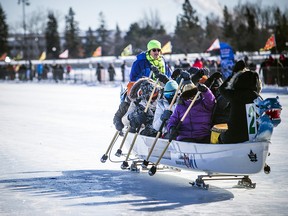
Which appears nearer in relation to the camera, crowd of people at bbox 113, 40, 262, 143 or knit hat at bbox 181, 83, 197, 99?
crowd of people at bbox 113, 40, 262, 143

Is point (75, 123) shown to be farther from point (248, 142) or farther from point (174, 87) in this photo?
point (248, 142)

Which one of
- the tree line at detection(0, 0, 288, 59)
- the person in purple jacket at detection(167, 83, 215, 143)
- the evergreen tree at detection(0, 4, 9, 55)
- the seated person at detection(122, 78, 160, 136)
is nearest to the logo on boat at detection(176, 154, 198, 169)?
the person in purple jacket at detection(167, 83, 215, 143)

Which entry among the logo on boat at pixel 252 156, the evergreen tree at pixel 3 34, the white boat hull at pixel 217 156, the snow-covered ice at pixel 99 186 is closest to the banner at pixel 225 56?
the snow-covered ice at pixel 99 186

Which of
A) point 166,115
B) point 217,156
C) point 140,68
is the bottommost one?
point 217,156

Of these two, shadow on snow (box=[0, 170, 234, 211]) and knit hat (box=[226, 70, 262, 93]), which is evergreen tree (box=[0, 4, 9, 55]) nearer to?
shadow on snow (box=[0, 170, 234, 211])

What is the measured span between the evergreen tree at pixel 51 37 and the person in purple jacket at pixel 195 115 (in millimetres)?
97064

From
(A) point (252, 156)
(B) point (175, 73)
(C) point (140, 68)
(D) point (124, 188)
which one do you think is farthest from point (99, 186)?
(C) point (140, 68)

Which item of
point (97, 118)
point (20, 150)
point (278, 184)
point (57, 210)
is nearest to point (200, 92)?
point (278, 184)

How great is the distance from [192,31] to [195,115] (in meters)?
75.1

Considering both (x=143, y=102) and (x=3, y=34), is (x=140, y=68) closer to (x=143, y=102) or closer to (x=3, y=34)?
(x=143, y=102)

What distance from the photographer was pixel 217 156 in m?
7.03

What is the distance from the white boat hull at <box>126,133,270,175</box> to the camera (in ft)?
22.0

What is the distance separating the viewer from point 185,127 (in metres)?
7.71

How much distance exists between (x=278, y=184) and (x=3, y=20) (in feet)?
354
